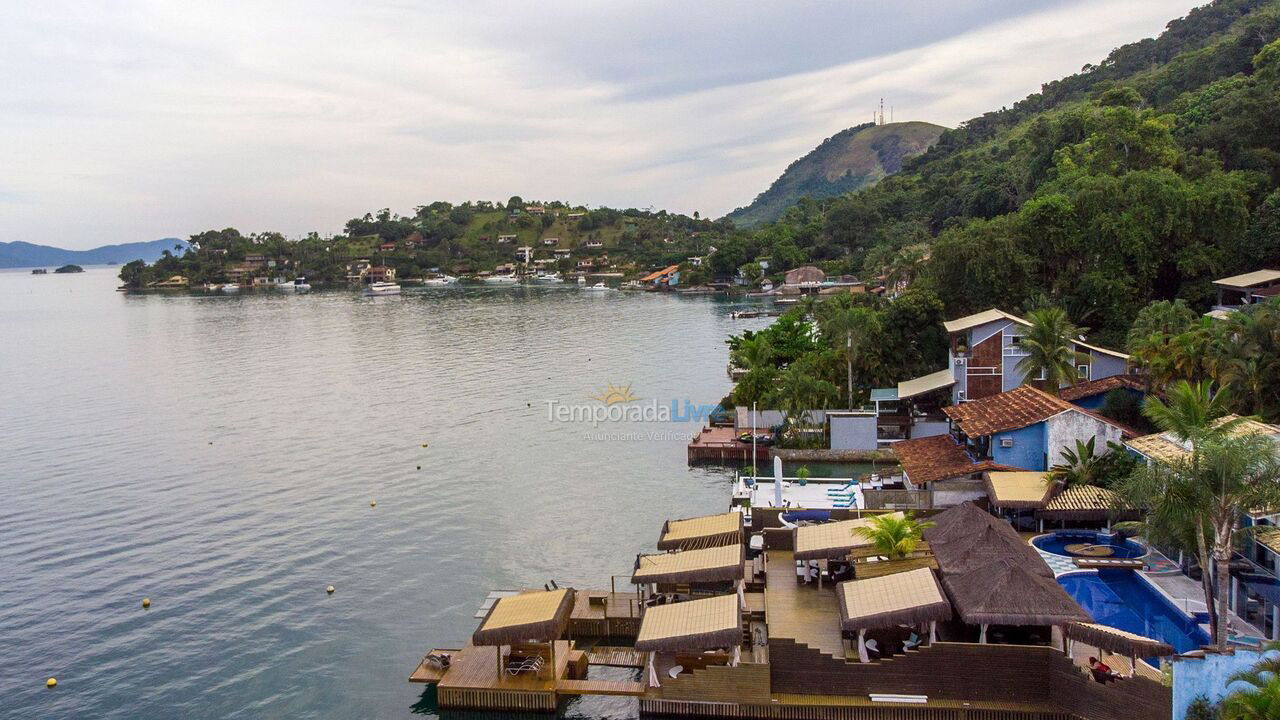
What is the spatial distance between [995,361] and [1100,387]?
576 cm

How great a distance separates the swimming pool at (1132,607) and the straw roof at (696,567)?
8.33 meters

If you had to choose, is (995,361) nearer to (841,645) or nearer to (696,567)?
(696,567)

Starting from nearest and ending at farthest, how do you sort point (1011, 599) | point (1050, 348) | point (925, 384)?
point (1011, 599), point (1050, 348), point (925, 384)

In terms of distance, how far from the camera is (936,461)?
32.4m

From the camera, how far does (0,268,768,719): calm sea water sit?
23703 mm

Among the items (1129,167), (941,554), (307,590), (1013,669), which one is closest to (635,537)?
(307,590)

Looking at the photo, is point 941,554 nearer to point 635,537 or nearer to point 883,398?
point 635,537

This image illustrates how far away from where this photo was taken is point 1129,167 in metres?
61.0

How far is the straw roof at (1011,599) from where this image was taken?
17.9 meters

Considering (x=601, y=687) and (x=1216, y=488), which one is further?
(x=601, y=687)

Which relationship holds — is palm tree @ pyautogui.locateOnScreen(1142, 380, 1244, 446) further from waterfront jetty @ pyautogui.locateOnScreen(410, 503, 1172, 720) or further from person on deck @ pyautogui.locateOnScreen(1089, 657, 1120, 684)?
person on deck @ pyautogui.locateOnScreen(1089, 657, 1120, 684)

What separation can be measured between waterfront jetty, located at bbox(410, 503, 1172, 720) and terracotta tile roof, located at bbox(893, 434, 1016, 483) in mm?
7150

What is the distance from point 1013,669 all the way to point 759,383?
29.1 m

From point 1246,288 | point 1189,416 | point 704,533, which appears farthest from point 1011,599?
point 1246,288
